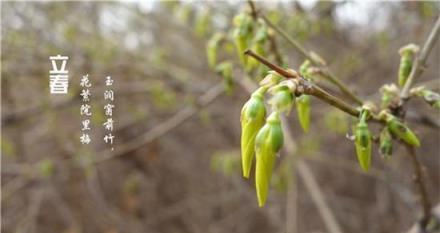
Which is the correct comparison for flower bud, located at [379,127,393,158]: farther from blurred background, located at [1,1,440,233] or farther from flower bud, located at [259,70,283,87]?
blurred background, located at [1,1,440,233]

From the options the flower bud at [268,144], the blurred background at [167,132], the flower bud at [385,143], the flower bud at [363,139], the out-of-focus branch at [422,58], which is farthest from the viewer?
the blurred background at [167,132]

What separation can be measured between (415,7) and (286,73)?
3108 millimetres

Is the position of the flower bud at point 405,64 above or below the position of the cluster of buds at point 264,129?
above

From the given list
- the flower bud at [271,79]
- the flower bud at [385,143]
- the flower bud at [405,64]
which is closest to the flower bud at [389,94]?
the flower bud at [405,64]

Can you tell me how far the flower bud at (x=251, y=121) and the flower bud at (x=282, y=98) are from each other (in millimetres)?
26

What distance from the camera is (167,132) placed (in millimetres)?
4789

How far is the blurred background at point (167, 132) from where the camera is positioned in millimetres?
4152

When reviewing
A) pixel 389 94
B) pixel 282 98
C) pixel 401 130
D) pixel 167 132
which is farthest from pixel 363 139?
pixel 167 132

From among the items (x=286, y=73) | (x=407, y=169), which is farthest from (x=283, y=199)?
(x=286, y=73)

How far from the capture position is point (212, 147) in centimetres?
605

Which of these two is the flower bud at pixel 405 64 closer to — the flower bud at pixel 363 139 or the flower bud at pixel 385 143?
the flower bud at pixel 385 143

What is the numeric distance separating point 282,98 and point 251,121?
0.07 meters

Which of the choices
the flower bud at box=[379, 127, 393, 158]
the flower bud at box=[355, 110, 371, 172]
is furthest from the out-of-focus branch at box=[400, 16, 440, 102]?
the flower bud at box=[355, 110, 371, 172]

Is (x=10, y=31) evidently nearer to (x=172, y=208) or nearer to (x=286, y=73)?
(x=172, y=208)
